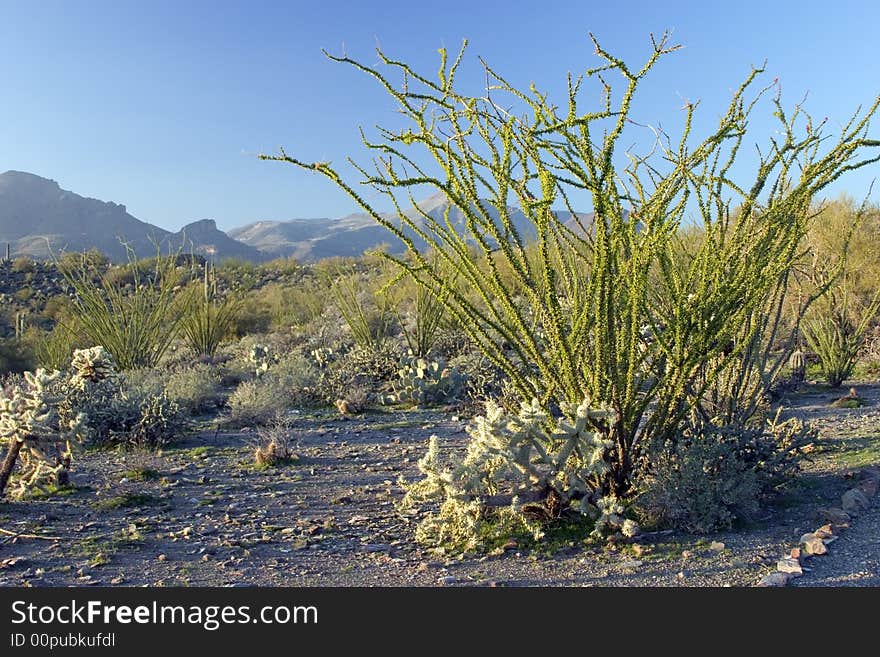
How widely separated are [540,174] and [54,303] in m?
24.7

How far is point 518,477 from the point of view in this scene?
453 cm

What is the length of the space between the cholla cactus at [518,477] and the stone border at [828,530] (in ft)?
2.76

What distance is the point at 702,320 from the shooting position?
481 cm

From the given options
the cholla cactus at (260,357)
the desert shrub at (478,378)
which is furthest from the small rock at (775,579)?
the cholla cactus at (260,357)

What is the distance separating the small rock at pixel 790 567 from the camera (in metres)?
3.78

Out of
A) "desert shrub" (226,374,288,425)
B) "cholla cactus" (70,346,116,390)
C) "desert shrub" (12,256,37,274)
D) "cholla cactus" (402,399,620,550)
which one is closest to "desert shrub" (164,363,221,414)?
"desert shrub" (226,374,288,425)

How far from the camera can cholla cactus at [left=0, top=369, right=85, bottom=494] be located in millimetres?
5070

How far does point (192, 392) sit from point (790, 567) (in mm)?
7521

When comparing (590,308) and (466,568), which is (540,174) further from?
(466,568)

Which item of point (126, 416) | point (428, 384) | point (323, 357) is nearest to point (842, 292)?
point (428, 384)

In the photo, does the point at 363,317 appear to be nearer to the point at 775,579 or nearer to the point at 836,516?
the point at 836,516

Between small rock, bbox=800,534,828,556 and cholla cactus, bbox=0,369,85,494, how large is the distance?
15.0 ft

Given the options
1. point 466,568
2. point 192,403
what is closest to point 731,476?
point 466,568

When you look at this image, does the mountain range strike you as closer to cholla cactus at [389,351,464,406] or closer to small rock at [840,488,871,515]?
cholla cactus at [389,351,464,406]
